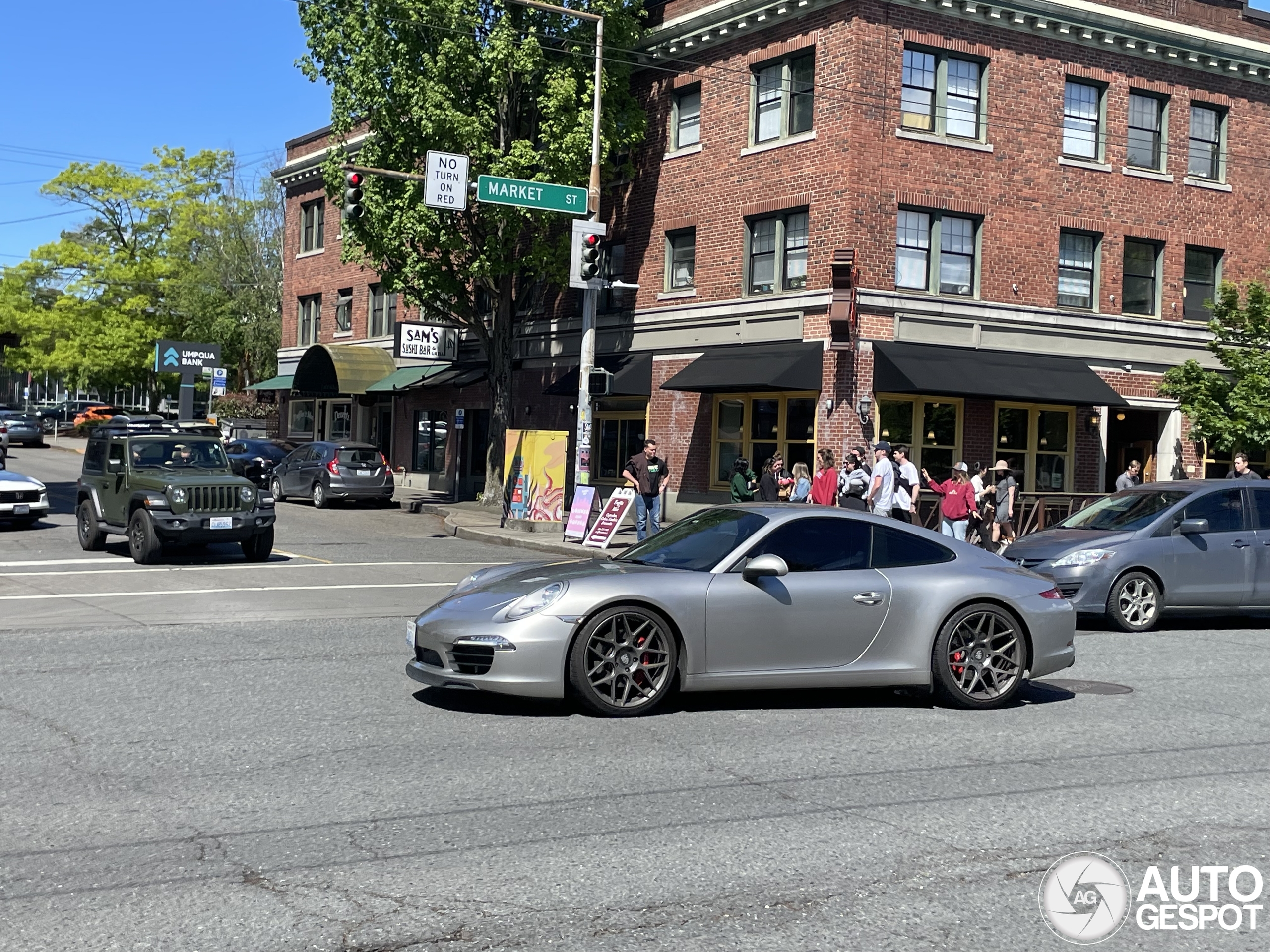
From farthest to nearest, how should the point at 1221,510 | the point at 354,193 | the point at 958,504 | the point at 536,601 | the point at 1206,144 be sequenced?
the point at 1206,144 < the point at 354,193 < the point at 958,504 < the point at 1221,510 < the point at 536,601

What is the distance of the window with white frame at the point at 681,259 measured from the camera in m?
27.7

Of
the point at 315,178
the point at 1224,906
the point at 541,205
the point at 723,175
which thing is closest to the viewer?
the point at 1224,906

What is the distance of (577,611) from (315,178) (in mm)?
38562

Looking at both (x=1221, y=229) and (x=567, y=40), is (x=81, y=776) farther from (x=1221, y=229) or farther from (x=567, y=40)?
(x=1221, y=229)

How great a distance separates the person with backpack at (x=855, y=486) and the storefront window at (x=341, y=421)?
26.8 meters

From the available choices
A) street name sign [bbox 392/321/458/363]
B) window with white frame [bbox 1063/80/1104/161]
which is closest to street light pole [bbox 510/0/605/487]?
window with white frame [bbox 1063/80/1104/161]

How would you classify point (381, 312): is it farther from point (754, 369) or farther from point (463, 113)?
point (754, 369)

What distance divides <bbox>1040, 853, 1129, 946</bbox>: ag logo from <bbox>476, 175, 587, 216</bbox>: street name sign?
17219mm

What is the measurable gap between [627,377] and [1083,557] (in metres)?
16.0

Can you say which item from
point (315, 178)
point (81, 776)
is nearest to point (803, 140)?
point (81, 776)

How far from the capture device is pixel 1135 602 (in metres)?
13.2

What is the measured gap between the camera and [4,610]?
41.4ft

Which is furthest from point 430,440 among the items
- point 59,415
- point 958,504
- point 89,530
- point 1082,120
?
point 59,415

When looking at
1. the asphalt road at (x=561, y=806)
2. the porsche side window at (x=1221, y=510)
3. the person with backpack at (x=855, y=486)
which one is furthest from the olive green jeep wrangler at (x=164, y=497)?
the porsche side window at (x=1221, y=510)
